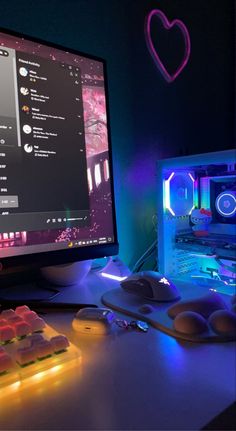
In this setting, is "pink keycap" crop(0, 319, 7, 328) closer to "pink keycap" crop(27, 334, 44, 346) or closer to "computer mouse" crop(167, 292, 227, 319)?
"pink keycap" crop(27, 334, 44, 346)

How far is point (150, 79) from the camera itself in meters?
1.01

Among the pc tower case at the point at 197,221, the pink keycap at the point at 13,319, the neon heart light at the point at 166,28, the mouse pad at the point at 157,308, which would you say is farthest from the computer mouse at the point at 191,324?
the neon heart light at the point at 166,28

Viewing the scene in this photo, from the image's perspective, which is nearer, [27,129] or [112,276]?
[27,129]

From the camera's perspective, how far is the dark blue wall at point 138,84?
2.66 ft

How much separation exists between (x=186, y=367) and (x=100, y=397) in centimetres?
11

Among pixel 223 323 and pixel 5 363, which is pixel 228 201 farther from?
pixel 5 363

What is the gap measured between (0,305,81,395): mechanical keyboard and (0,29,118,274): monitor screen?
0.48 ft

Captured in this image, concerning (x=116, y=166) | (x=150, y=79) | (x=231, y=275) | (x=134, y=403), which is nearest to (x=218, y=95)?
(x=150, y=79)

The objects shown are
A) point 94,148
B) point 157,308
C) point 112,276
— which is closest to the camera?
point 157,308

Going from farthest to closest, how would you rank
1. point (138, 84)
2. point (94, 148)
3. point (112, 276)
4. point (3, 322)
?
point (138, 84), point (112, 276), point (94, 148), point (3, 322)

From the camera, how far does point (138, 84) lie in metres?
0.98

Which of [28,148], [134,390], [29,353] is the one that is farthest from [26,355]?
[28,148]

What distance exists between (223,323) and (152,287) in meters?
0.16

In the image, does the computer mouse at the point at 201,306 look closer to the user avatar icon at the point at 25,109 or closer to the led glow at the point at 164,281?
→ the led glow at the point at 164,281
